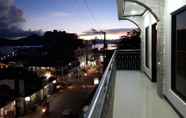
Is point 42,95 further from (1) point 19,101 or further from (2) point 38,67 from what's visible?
(2) point 38,67

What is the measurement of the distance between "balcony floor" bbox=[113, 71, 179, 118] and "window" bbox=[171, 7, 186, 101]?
466mm

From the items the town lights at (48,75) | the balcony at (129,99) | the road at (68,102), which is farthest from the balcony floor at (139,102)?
the town lights at (48,75)

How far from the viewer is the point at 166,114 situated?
596 centimetres

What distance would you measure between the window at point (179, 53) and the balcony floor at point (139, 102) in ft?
1.53

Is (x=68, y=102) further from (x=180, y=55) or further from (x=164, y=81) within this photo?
(x=180, y=55)

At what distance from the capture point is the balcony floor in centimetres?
601

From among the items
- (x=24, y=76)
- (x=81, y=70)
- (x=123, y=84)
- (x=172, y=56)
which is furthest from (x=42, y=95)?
(x=172, y=56)

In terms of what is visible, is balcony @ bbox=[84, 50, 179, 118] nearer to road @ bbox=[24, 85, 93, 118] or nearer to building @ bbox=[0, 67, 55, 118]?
road @ bbox=[24, 85, 93, 118]

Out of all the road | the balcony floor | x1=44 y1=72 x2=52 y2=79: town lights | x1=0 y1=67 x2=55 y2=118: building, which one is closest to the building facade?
the balcony floor

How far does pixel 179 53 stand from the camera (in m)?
6.22

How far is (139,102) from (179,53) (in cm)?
151

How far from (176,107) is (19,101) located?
31127 mm

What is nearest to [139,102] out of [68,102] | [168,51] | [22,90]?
[168,51]

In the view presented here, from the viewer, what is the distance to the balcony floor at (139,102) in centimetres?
601
